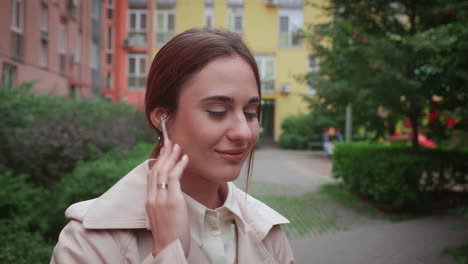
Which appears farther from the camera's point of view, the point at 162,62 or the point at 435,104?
the point at 435,104

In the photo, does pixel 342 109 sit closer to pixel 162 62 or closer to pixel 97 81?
pixel 97 81

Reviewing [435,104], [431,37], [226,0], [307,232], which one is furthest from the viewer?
[435,104]

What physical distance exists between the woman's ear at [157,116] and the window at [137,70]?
78.9 inches

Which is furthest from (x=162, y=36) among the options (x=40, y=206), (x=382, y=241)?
(x=382, y=241)

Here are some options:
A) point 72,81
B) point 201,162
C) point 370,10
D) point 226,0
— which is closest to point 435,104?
point 370,10

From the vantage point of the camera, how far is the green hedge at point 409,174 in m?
7.81

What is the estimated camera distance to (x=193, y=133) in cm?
124

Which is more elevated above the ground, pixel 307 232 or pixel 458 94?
pixel 458 94

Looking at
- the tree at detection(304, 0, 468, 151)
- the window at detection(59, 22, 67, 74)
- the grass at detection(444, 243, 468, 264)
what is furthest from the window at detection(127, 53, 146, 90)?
the window at detection(59, 22, 67, 74)

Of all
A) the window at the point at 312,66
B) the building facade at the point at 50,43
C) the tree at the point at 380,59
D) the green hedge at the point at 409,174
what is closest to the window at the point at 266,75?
the window at the point at 312,66

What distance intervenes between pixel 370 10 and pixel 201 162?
26.1 feet

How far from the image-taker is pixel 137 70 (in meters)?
4.11

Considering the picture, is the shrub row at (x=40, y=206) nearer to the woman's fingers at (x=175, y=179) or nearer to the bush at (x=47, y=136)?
the bush at (x=47, y=136)

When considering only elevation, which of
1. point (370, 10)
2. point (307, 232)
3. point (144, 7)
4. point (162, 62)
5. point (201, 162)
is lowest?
point (307, 232)
